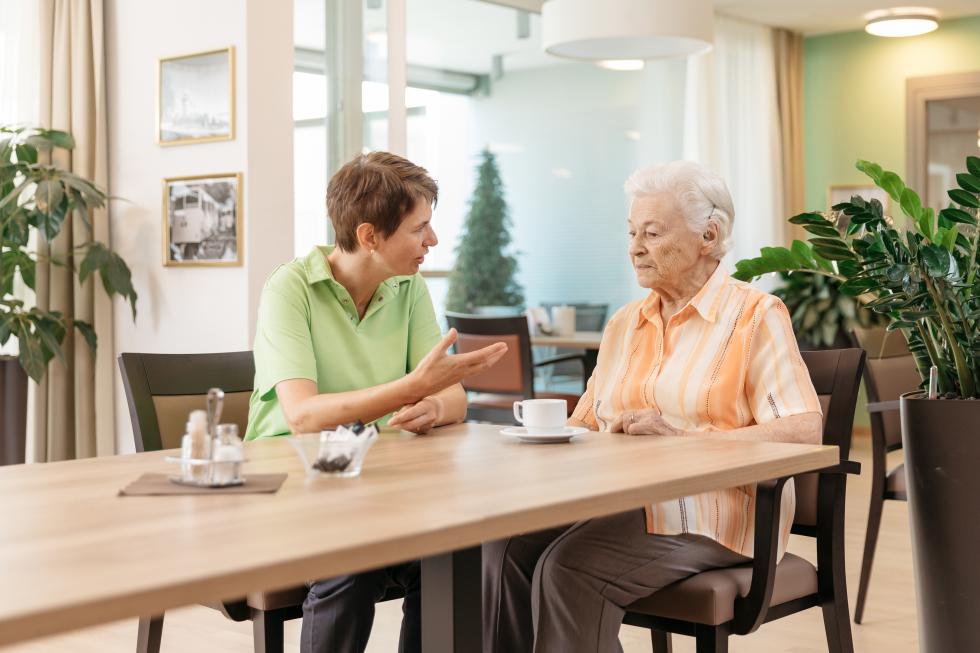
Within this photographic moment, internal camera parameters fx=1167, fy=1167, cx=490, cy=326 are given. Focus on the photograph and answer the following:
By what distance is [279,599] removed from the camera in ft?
6.91

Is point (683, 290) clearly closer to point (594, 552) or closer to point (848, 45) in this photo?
point (594, 552)

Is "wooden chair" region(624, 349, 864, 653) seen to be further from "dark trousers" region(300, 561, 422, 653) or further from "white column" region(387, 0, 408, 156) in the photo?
"white column" region(387, 0, 408, 156)

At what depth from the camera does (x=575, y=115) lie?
7.79m

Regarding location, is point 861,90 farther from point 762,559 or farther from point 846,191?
point 762,559

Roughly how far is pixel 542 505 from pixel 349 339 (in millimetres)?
1092

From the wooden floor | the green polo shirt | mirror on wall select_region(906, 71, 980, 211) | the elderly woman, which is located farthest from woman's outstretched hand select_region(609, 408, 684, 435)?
mirror on wall select_region(906, 71, 980, 211)

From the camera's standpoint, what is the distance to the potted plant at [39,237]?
4504 millimetres

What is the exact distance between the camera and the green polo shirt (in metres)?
2.24

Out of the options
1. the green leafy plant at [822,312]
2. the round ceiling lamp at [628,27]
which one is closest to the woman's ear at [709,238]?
the round ceiling lamp at [628,27]

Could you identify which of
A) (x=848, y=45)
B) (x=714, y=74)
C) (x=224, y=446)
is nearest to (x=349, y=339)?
(x=224, y=446)

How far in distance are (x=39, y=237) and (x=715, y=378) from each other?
11.5 feet

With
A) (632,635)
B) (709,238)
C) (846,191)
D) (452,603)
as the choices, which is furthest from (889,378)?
(846,191)

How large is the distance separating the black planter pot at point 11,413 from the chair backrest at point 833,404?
3330 mm

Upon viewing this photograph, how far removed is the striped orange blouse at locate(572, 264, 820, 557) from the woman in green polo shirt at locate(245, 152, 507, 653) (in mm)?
384
